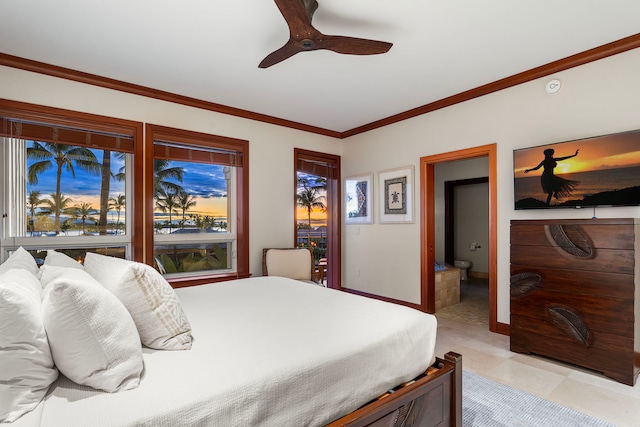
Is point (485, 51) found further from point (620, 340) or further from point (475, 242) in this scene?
point (475, 242)

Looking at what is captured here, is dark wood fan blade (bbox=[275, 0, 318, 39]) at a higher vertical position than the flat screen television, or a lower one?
higher

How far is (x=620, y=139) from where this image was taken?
8.47 feet

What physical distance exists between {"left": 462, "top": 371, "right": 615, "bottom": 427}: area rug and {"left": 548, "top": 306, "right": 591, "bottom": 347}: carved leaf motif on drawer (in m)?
0.66

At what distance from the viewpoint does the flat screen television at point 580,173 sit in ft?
8.34

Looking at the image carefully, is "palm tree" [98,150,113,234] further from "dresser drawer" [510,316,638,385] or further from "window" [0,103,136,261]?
"dresser drawer" [510,316,638,385]

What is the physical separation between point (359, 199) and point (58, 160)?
3584 mm

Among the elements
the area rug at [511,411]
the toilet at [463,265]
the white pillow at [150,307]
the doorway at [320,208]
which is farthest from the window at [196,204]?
the toilet at [463,265]

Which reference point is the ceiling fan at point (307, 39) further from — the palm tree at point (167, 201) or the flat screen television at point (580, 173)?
the palm tree at point (167, 201)

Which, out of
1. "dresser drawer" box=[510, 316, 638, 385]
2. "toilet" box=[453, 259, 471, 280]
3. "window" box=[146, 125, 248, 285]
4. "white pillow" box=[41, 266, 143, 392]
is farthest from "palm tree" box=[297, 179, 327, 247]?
"white pillow" box=[41, 266, 143, 392]

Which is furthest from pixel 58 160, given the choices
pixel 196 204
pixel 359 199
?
pixel 359 199

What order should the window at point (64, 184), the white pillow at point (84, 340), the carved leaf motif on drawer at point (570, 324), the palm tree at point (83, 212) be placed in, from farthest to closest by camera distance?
the palm tree at point (83, 212) → the window at point (64, 184) → the carved leaf motif on drawer at point (570, 324) → the white pillow at point (84, 340)

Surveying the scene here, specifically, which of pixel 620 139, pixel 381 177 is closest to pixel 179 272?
pixel 381 177

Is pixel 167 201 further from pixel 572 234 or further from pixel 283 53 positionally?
pixel 572 234

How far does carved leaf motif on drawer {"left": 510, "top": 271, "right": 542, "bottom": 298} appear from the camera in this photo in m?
2.73
